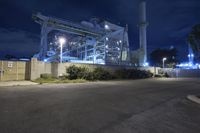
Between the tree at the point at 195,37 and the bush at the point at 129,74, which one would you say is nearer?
the tree at the point at 195,37

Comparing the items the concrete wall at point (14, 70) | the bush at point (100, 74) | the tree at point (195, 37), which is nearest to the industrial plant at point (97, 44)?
the bush at point (100, 74)

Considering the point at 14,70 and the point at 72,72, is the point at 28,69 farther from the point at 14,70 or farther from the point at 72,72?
the point at 72,72

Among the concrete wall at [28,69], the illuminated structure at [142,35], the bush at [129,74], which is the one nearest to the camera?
the concrete wall at [28,69]

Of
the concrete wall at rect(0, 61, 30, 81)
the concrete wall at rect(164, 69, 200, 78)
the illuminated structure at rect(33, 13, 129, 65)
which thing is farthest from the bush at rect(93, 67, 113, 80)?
the concrete wall at rect(164, 69, 200, 78)

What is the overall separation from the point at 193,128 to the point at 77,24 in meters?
40.8

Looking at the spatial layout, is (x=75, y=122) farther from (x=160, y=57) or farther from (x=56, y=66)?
(x=160, y=57)

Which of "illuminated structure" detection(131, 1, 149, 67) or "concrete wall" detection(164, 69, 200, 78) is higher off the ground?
"illuminated structure" detection(131, 1, 149, 67)

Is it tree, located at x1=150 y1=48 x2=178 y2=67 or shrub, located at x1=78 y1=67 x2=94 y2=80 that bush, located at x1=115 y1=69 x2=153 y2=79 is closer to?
shrub, located at x1=78 y1=67 x2=94 y2=80

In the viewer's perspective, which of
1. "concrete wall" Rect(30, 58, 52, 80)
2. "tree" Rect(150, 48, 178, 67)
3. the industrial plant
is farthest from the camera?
"tree" Rect(150, 48, 178, 67)

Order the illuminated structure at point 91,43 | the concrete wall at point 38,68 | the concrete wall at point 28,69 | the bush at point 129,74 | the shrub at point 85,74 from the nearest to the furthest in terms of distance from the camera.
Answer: the concrete wall at point 28,69 → the concrete wall at point 38,68 → the shrub at point 85,74 → the bush at point 129,74 → the illuminated structure at point 91,43

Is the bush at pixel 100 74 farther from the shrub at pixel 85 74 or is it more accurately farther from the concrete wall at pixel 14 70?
the concrete wall at pixel 14 70

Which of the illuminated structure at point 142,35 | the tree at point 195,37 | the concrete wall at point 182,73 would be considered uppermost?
the illuminated structure at point 142,35

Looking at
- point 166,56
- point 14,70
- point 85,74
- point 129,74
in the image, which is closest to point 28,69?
point 14,70

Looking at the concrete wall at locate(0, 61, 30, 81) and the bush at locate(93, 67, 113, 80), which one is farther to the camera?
the bush at locate(93, 67, 113, 80)
